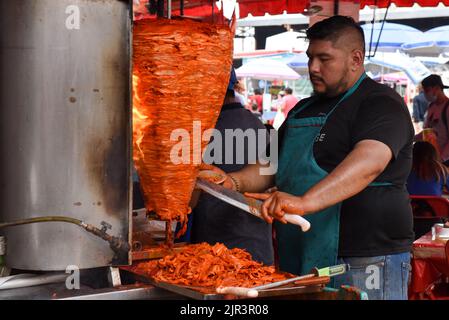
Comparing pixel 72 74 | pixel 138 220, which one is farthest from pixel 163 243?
pixel 72 74

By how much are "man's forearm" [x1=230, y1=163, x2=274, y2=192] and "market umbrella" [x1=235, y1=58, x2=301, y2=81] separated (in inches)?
559

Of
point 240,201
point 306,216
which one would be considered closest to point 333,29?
point 306,216

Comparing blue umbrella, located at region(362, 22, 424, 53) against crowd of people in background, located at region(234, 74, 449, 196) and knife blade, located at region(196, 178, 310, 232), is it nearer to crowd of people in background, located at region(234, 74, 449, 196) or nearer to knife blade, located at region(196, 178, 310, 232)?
crowd of people in background, located at region(234, 74, 449, 196)

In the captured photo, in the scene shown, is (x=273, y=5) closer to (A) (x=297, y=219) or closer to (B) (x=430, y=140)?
(B) (x=430, y=140)

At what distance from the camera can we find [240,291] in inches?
70.4

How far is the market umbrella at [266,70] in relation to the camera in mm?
17188

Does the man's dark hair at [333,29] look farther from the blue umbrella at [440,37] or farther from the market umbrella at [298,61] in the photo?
the market umbrella at [298,61]

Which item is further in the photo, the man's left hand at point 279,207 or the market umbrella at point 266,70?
the market umbrella at point 266,70

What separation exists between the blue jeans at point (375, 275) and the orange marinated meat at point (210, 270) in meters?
0.70

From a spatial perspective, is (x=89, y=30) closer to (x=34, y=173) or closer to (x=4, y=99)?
(x=4, y=99)

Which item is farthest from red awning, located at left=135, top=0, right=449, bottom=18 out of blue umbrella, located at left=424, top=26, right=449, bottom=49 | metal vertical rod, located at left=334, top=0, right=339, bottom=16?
blue umbrella, located at left=424, top=26, right=449, bottom=49

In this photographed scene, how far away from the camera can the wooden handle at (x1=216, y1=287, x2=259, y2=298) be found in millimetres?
1773

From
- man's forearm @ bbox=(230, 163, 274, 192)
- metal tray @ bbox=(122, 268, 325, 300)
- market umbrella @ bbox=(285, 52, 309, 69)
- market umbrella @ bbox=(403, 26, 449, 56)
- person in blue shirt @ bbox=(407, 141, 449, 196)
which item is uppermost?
market umbrella @ bbox=(403, 26, 449, 56)

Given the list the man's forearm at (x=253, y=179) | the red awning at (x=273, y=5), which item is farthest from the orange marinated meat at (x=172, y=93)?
the red awning at (x=273, y=5)
